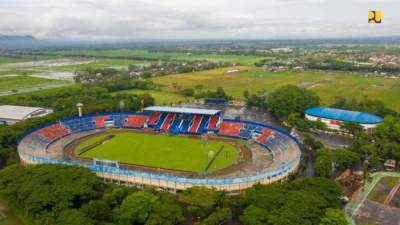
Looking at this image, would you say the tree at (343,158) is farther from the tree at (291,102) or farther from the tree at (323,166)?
the tree at (291,102)

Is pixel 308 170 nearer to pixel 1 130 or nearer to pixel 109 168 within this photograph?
pixel 109 168

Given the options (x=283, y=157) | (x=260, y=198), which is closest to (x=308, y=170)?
(x=283, y=157)

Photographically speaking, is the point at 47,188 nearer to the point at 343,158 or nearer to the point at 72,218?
the point at 72,218

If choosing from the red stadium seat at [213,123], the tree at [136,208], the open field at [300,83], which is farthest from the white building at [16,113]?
the tree at [136,208]

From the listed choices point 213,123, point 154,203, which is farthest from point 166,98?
point 154,203

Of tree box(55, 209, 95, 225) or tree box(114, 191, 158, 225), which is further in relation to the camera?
tree box(114, 191, 158, 225)

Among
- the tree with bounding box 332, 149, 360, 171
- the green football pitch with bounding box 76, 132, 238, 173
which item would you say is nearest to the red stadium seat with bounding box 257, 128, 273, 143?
the green football pitch with bounding box 76, 132, 238, 173

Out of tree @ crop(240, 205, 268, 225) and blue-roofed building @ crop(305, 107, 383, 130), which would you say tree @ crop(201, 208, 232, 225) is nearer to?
tree @ crop(240, 205, 268, 225)
